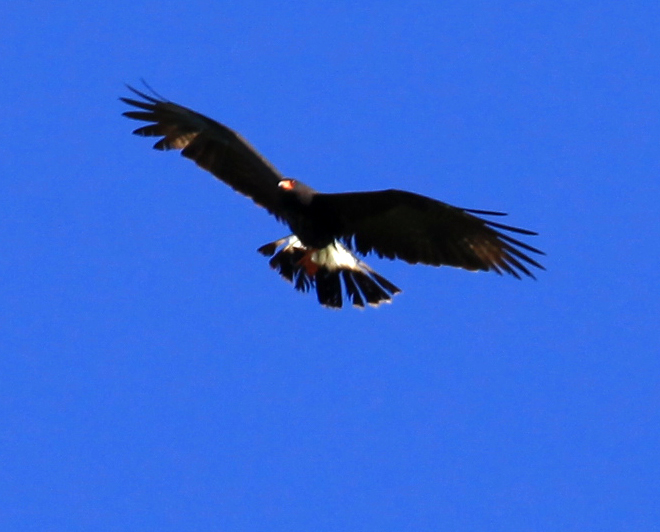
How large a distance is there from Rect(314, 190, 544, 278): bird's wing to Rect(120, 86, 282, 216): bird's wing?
64cm

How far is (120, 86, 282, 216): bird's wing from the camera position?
1223cm

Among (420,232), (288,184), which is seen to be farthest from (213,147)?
(420,232)

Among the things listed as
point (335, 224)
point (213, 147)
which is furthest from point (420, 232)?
point (213, 147)

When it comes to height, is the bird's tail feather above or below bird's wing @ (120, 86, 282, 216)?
below

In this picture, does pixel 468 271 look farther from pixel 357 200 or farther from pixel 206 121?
pixel 206 121

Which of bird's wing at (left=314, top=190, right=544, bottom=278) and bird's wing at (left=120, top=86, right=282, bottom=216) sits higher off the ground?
bird's wing at (left=120, top=86, right=282, bottom=216)

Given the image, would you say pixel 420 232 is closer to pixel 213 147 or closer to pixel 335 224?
pixel 335 224

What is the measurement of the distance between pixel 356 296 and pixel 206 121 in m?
1.92

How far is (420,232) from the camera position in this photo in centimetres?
1171

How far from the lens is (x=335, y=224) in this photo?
39.3ft

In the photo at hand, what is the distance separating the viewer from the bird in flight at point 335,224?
11.5 meters

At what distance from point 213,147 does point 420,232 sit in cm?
199

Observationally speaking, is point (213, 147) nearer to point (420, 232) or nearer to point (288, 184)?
point (288, 184)

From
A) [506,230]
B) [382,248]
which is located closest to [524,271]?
[506,230]
